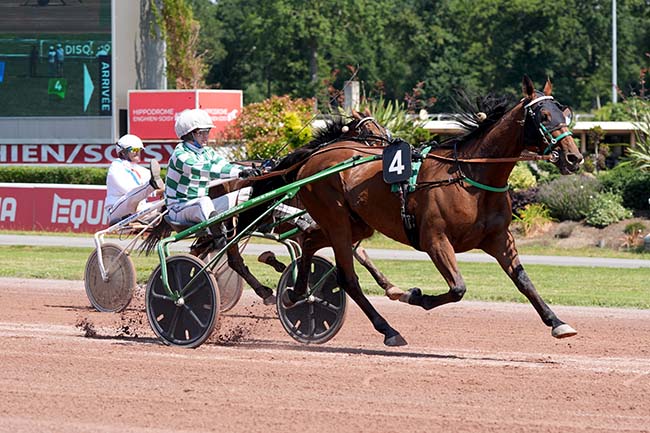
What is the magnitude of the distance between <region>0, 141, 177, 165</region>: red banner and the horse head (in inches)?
924

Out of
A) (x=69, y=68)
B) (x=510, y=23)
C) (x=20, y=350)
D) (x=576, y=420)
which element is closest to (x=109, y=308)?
(x=20, y=350)

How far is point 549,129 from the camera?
8141 millimetres

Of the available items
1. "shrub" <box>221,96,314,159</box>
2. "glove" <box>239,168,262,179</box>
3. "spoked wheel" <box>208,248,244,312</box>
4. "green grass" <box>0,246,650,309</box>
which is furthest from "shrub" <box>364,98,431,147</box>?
"glove" <box>239,168,262,179</box>

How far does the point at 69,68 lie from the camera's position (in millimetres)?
29250

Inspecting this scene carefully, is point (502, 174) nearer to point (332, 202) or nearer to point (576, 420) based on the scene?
point (332, 202)

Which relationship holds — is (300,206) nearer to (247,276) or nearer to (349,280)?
(247,276)

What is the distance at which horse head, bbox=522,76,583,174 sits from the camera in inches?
316

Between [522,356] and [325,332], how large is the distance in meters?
1.62

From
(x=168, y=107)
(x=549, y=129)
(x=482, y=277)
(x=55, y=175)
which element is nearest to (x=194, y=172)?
(x=549, y=129)

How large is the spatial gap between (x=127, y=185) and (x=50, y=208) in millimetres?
13432

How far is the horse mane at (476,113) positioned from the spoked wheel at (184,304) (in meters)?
2.11

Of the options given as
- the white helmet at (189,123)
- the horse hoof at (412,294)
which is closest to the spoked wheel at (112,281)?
the white helmet at (189,123)

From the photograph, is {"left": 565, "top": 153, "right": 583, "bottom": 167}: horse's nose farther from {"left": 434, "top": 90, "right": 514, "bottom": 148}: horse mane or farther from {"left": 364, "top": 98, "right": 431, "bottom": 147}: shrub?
{"left": 364, "top": 98, "right": 431, "bottom": 147}: shrub

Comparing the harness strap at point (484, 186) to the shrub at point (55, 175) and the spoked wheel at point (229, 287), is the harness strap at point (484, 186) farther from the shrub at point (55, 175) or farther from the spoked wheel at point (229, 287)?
the shrub at point (55, 175)
